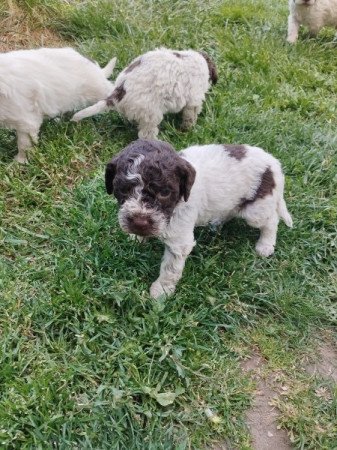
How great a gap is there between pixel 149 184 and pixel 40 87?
224 centimetres

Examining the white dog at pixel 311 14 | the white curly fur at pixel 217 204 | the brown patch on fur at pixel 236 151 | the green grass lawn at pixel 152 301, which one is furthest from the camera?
the white dog at pixel 311 14

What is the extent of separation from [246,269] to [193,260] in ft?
1.42

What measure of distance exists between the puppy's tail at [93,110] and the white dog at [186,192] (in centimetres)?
140

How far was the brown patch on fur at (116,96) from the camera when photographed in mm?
5307

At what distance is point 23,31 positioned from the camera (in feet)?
23.0

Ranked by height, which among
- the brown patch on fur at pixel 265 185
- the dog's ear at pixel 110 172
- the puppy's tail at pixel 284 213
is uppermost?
the dog's ear at pixel 110 172

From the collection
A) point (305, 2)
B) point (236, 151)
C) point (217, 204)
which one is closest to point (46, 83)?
point (236, 151)

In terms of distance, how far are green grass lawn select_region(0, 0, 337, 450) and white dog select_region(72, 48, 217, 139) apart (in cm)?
30

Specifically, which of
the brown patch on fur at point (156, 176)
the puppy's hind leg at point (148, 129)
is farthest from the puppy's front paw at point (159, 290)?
the puppy's hind leg at point (148, 129)

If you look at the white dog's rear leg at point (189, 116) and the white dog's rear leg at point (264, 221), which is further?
the white dog's rear leg at point (189, 116)

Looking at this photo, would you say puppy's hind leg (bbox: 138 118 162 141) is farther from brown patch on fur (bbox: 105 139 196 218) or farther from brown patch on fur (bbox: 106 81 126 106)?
brown patch on fur (bbox: 105 139 196 218)

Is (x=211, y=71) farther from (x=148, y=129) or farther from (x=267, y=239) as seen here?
(x=267, y=239)

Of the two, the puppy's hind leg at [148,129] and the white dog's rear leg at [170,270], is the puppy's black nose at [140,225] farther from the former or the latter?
the puppy's hind leg at [148,129]

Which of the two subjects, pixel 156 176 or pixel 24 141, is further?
pixel 24 141
